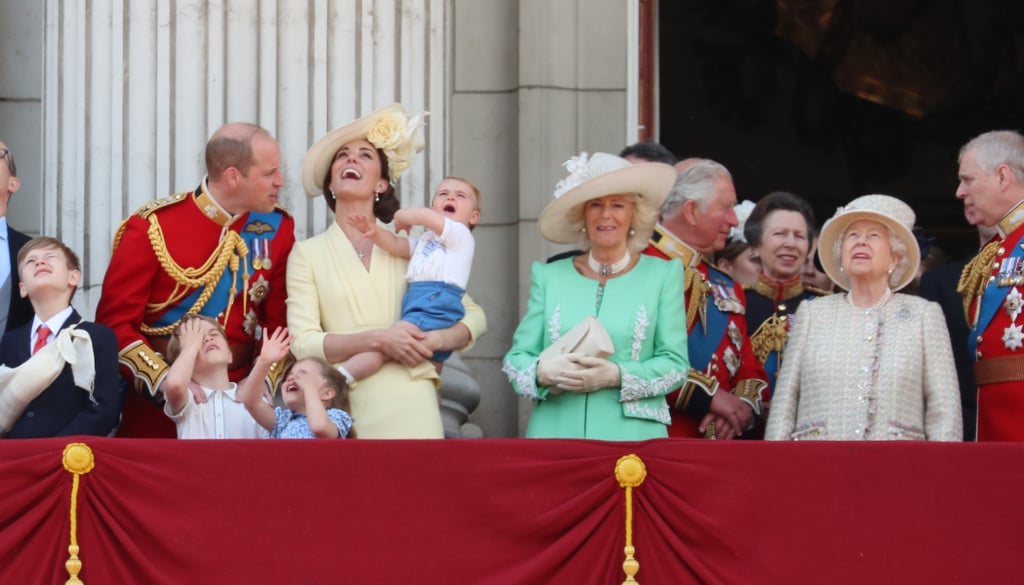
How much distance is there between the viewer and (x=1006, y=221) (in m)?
7.47

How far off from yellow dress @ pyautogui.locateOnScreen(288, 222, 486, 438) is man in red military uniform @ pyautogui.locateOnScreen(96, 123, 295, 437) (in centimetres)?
27

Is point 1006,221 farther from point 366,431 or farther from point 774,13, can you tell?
point 774,13

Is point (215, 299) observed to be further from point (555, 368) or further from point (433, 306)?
point (555, 368)

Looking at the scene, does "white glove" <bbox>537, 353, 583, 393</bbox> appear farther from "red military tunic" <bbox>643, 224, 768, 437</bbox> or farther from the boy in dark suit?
the boy in dark suit

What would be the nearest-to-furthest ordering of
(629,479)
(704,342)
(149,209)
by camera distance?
(629,479) → (149,209) → (704,342)

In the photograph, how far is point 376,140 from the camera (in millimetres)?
7629

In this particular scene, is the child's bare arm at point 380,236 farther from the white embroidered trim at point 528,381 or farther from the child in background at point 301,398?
the white embroidered trim at point 528,381

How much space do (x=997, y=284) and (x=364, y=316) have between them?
215cm

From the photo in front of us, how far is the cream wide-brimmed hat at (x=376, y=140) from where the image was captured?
25.0ft

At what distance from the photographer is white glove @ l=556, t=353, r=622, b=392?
7059 mm

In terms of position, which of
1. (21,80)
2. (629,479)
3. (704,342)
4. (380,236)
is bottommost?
(629,479)

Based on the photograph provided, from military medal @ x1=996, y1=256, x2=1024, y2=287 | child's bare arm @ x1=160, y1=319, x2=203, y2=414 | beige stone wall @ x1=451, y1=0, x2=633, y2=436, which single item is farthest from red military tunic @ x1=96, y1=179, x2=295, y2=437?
military medal @ x1=996, y1=256, x2=1024, y2=287

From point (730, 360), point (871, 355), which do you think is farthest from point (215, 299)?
point (871, 355)

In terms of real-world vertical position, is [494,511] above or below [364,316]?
below
